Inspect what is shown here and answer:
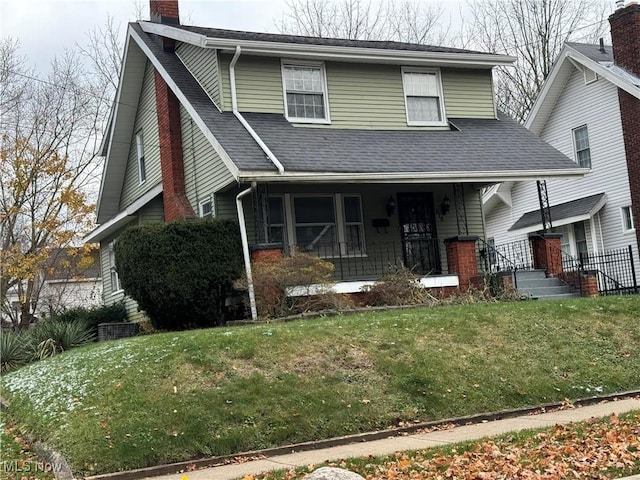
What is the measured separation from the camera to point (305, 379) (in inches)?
392

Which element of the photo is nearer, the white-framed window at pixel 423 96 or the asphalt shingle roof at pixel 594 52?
the white-framed window at pixel 423 96

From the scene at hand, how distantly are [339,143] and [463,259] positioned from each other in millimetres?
3859

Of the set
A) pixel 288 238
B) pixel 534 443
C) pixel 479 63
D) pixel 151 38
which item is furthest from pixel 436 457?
pixel 151 38

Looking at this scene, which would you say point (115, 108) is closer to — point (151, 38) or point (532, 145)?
point (151, 38)

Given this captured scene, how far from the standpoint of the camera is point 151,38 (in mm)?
21031

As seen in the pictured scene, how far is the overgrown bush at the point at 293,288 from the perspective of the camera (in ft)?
47.6

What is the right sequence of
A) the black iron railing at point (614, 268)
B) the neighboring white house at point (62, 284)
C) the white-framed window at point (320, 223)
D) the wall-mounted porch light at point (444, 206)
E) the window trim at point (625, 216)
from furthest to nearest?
the neighboring white house at point (62, 284) → the window trim at point (625, 216) → the black iron railing at point (614, 268) → the wall-mounted porch light at point (444, 206) → the white-framed window at point (320, 223)

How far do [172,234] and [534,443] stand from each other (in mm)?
9384

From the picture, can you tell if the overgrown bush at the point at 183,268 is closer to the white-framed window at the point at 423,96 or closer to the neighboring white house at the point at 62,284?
the white-framed window at the point at 423,96

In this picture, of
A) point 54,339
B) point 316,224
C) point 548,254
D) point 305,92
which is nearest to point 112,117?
point 305,92

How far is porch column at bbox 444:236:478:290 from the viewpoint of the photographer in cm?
1734

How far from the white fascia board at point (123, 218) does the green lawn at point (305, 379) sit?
820cm

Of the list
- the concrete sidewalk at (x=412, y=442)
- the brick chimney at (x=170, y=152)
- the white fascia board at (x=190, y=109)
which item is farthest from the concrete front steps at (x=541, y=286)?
the brick chimney at (x=170, y=152)

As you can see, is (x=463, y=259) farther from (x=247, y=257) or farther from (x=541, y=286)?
(x=247, y=257)
